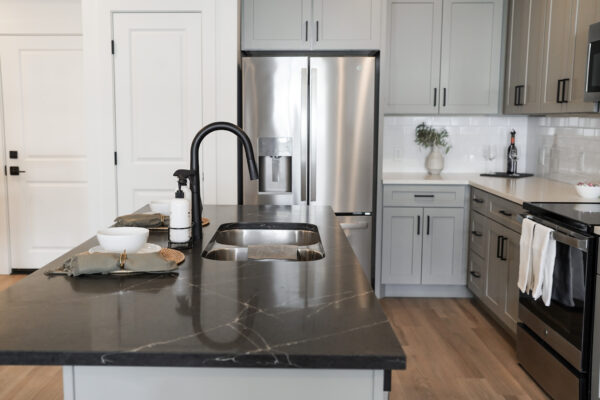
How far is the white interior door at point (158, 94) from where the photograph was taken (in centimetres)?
406

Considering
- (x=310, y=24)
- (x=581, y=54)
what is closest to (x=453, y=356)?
(x=581, y=54)

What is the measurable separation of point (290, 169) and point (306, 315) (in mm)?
3032

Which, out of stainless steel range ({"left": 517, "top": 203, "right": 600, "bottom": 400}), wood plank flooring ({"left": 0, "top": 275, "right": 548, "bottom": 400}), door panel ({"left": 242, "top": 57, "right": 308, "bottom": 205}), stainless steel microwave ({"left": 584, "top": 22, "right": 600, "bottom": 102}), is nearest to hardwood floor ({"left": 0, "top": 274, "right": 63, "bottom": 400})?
wood plank flooring ({"left": 0, "top": 275, "right": 548, "bottom": 400})

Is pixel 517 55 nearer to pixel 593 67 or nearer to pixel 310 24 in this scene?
pixel 593 67

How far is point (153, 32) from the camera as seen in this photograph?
4.08m

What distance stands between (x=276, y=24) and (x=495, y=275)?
90.6 inches

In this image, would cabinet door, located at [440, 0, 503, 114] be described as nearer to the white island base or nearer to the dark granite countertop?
the dark granite countertop

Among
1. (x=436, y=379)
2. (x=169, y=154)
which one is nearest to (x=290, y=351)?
(x=436, y=379)

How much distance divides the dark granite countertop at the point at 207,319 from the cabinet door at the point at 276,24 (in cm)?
283

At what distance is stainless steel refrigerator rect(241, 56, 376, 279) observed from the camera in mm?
4254

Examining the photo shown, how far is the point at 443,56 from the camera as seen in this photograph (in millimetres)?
4633

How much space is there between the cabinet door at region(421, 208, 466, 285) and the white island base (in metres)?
3.32

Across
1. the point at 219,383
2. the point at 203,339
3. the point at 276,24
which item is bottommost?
the point at 219,383

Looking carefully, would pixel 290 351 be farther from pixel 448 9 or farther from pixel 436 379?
pixel 448 9
